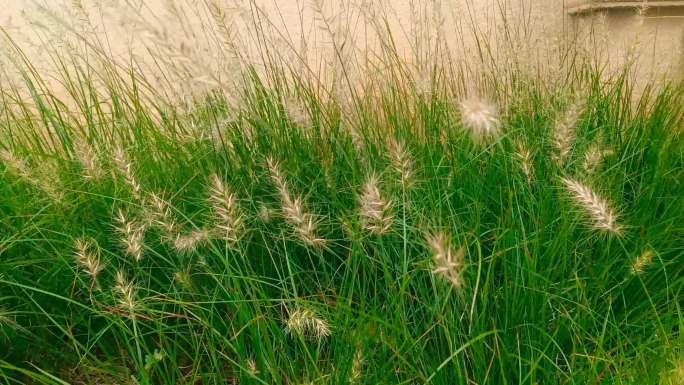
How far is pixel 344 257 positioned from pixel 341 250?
0.9 inches

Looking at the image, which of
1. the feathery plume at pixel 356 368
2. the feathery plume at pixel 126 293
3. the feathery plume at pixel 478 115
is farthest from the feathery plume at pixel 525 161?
the feathery plume at pixel 126 293

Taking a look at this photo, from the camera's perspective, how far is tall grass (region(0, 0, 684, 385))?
1.74m

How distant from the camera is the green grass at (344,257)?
1771 mm

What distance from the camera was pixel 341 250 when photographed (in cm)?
227

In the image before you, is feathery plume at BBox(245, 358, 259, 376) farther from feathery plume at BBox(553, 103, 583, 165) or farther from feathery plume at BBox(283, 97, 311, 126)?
feathery plume at BBox(553, 103, 583, 165)

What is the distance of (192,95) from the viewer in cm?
248

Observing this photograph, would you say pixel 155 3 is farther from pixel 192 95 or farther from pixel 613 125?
pixel 613 125

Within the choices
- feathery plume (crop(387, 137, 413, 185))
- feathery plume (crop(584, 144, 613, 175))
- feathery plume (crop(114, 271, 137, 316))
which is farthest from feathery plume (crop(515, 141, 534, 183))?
feathery plume (crop(114, 271, 137, 316))

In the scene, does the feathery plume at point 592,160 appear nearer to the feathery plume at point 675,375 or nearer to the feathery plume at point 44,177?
the feathery plume at point 675,375

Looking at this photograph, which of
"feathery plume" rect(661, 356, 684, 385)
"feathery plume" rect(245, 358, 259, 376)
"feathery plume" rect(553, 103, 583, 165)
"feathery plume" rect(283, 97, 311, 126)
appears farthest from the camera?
"feathery plume" rect(283, 97, 311, 126)

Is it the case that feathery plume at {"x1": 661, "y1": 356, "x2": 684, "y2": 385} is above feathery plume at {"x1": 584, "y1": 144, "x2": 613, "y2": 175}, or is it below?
below

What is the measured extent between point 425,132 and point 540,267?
2.41 ft

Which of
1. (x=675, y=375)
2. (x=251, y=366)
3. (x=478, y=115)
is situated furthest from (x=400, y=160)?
(x=675, y=375)

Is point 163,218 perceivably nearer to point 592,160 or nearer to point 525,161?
point 525,161
